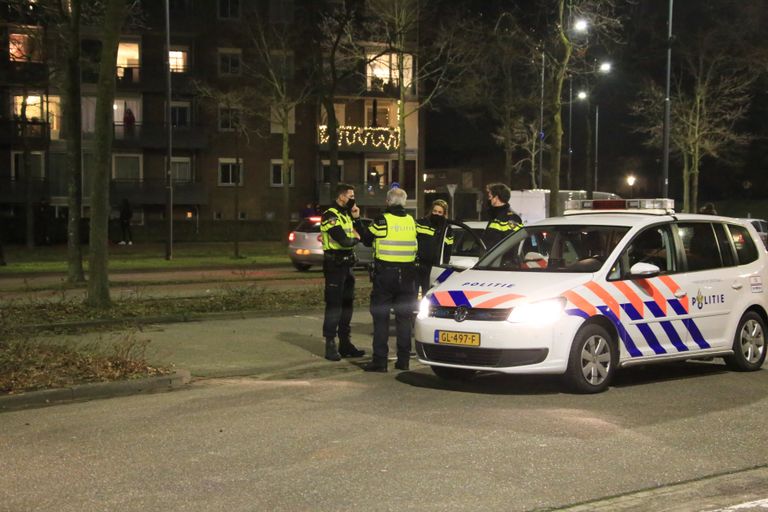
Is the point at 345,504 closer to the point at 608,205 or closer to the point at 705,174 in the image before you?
the point at 608,205

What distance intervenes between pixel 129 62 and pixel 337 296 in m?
41.9

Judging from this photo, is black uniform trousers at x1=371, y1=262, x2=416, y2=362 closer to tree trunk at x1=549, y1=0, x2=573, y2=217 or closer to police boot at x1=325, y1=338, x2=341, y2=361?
police boot at x1=325, y1=338, x2=341, y2=361

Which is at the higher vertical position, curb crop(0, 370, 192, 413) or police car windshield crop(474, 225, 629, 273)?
police car windshield crop(474, 225, 629, 273)

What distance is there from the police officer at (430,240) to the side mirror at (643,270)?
2.85 meters

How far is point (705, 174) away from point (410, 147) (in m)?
23.3

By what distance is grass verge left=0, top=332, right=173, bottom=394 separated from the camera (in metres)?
8.56

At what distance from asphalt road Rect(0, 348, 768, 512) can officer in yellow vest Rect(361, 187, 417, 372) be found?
0.67m

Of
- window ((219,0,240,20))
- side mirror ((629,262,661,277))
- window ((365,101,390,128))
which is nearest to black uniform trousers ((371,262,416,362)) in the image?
side mirror ((629,262,661,277))

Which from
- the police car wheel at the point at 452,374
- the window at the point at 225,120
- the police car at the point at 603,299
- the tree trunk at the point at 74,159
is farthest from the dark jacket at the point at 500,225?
the window at the point at 225,120

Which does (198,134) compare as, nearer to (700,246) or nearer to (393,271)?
(393,271)

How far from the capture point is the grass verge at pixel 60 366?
856 cm

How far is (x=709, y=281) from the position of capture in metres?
9.65

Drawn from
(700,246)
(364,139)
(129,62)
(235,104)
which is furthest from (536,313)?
(129,62)

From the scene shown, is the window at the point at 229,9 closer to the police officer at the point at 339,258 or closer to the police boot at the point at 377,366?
the police officer at the point at 339,258
